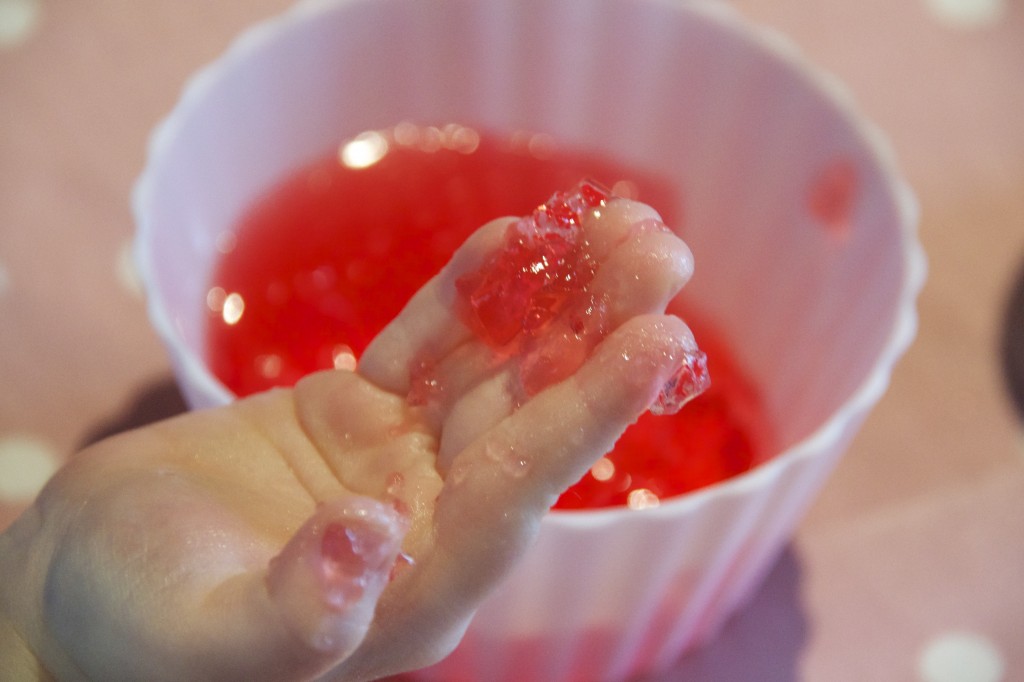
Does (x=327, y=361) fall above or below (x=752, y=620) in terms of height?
above

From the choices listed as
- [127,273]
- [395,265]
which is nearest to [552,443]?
[395,265]

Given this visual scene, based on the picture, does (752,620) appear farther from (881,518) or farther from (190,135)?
(190,135)

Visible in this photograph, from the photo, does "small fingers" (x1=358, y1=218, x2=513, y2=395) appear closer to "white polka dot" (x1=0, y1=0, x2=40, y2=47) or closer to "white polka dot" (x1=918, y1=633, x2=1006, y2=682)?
"white polka dot" (x1=918, y1=633, x2=1006, y2=682)

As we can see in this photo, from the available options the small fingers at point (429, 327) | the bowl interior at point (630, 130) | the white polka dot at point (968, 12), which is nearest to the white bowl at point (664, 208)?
the bowl interior at point (630, 130)

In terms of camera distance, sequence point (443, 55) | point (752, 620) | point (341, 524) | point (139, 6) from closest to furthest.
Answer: point (341, 524) → point (752, 620) → point (443, 55) → point (139, 6)

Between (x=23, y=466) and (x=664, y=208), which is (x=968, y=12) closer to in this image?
(x=664, y=208)

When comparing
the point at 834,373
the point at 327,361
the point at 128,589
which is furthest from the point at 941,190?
the point at 128,589
